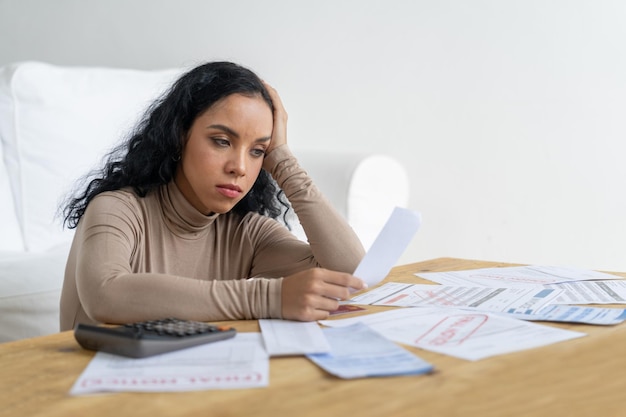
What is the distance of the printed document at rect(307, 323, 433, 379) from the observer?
832 millimetres

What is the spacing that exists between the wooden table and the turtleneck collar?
537 millimetres

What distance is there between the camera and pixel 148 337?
878mm

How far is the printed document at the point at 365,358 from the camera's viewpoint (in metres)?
0.83

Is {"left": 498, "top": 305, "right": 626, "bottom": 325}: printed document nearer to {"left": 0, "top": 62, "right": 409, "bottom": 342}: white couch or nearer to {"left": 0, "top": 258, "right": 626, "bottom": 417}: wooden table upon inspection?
{"left": 0, "top": 258, "right": 626, "bottom": 417}: wooden table

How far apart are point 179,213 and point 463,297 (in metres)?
0.53

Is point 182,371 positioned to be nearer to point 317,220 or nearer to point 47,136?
point 317,220

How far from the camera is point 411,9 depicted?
2.73 m

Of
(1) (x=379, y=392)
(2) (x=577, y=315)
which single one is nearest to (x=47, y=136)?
(2) (x=577, y=315)

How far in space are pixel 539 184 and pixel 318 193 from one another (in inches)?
48.7

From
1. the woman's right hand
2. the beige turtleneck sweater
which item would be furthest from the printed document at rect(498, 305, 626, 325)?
the beige turtleneck sweater

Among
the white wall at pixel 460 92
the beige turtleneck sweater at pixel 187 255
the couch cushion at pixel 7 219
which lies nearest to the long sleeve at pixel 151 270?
the beige turtleneck sweater at pixel 187 255

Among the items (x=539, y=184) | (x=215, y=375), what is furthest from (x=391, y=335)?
(x=539, y=184)

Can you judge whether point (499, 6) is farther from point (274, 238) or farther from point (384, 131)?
point (274, 238)

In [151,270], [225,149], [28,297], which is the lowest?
[28,297]
